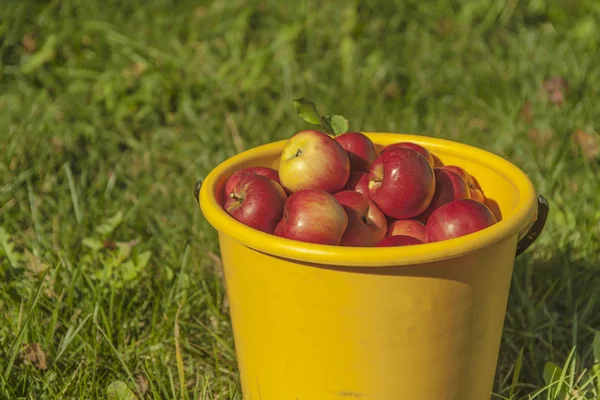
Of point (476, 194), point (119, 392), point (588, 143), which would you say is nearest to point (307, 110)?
point (476, 194)

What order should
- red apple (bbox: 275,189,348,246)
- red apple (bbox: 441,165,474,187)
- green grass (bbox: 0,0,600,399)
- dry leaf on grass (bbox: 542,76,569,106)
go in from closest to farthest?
red apple (bbox: 275,189,348,246)
red apple (bbox: 441,165,474,187)
green grass (bbox: 0,0,600,399)
dry leaf on grass (bbox: 542,76,569,106)

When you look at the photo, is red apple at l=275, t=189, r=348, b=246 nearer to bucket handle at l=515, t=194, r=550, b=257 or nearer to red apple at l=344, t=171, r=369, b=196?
red apple at l=344, t=171, r=369, b=196

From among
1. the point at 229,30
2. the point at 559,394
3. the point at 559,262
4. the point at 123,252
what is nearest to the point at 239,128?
the point at 229,30

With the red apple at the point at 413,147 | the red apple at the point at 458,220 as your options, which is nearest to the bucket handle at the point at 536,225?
the red apple at the point at 458,220

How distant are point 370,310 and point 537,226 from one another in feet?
2.06

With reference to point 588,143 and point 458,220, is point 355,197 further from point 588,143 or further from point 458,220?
point 588,143

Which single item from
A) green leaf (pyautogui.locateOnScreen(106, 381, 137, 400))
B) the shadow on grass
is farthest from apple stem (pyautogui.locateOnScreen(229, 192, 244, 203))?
the shadow on grass

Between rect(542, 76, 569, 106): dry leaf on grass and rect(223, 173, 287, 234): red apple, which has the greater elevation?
rect(223, 173, 287, 234): red apple

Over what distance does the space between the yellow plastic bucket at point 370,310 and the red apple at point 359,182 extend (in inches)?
14.6

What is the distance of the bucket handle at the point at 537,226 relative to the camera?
189cm

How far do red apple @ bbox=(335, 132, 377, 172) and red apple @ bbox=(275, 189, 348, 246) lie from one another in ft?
1.08

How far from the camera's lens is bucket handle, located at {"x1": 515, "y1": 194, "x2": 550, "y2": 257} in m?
1.89

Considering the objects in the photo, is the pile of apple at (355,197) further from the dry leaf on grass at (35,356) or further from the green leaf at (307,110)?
the dry leaf on grass at (35,356)

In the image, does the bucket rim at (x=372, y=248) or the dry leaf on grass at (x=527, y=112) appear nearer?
the bucket rim at (x=372, y=248)
